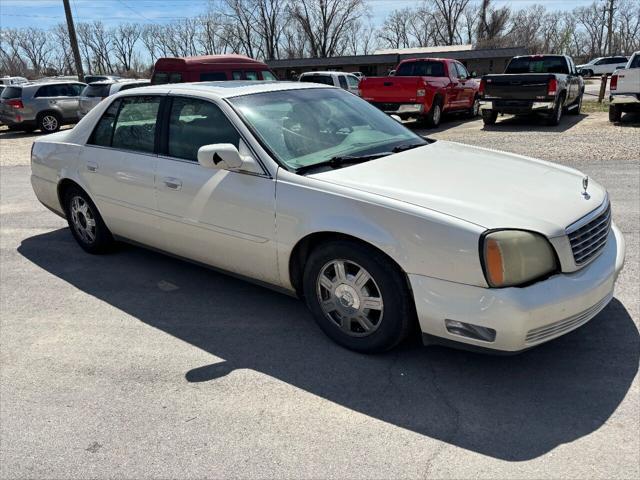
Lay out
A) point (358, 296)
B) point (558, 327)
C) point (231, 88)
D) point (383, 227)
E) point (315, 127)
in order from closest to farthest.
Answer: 1. point (558, 327)
2. point (383, 227)
3. point (358, 296)
4. point (315, 127)
5. point (231, 88)

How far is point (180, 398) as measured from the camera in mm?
3113

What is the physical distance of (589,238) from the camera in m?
3.10

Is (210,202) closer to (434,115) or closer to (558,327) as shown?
(558,327)

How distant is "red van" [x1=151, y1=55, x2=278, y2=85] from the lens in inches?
540

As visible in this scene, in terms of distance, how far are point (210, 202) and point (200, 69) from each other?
10885 mm

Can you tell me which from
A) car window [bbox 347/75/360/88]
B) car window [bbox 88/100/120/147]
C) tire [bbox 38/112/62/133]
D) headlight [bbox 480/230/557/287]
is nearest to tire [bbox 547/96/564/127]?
car window [bbox 347/75/360/88]

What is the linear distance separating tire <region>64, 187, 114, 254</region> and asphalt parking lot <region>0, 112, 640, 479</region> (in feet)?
2.36

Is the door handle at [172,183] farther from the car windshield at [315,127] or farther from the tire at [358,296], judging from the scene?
the tire at [358,296]

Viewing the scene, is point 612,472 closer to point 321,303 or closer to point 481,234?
point 481,234

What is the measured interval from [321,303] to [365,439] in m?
1.04

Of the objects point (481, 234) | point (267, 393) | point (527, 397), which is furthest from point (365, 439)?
point (481, 234)

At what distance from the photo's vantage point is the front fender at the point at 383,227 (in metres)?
2.83

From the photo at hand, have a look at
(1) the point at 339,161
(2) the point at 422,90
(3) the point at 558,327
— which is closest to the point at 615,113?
(2) the point at 422,90

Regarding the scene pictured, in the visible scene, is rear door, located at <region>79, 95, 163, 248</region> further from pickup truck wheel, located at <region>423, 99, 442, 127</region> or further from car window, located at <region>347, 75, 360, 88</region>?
car window, located at <region>347, 75, 360, 88</region>
